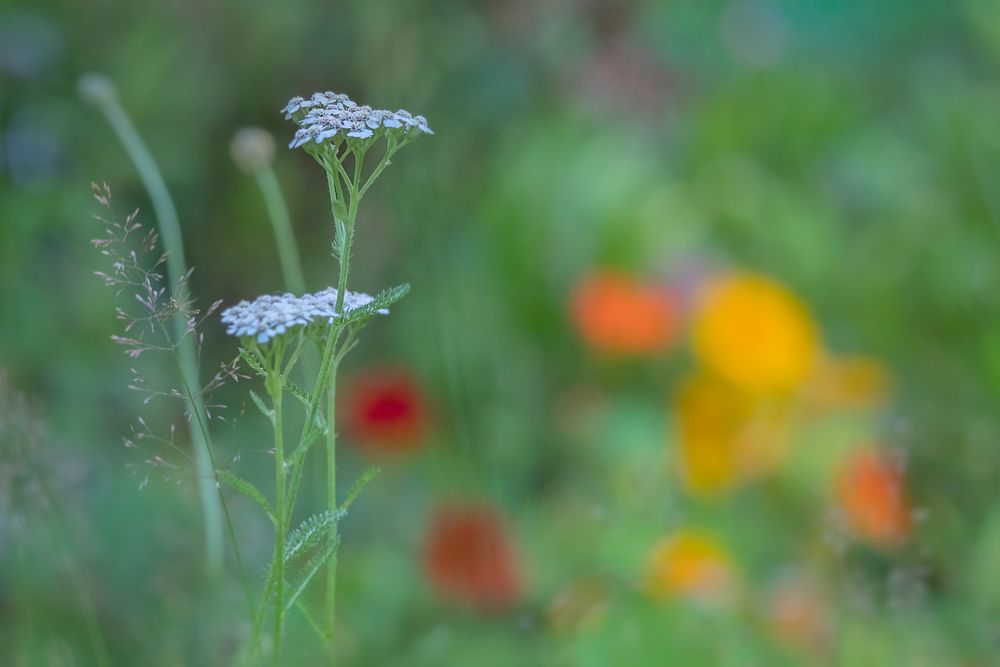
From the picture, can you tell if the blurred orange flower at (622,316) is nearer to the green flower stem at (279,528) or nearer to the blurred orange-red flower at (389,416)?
the blurred orange-red flower at (389,416)

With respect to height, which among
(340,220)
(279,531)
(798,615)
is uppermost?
(340,220)

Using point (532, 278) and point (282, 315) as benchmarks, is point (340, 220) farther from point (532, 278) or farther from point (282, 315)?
point (532, 278)

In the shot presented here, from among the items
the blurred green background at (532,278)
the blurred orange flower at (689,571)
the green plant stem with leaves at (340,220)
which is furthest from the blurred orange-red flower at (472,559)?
the green plant stem with leaves at (340,220)

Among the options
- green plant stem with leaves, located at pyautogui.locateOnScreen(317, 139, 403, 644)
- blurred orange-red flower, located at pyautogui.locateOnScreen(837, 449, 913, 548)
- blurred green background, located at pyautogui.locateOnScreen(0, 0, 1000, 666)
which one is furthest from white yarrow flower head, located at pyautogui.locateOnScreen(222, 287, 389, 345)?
blurred orange-red flower, located at pyautogui.locateOnScreen(837, 449, 913, 548)

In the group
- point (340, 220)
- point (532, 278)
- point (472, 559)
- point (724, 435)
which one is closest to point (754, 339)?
point (724, 435)

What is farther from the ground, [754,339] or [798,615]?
[754,339]

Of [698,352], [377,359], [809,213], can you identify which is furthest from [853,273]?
[377,359]

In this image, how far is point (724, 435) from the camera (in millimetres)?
1463

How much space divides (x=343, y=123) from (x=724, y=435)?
3.55 ft

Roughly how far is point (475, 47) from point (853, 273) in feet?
2.46

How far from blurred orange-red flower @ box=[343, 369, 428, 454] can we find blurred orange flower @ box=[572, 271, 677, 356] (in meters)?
0.26

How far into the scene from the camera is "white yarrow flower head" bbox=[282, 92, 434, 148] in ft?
1.46

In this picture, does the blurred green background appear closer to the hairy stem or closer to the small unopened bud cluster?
the small unopened bud cluster

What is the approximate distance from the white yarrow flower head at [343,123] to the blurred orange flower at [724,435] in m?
0.94
